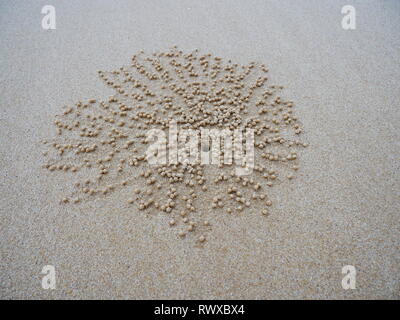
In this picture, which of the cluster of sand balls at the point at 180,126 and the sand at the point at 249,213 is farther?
the cluster of sand balls at the point at 180,126

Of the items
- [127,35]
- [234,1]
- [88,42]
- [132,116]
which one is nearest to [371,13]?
[234,1]

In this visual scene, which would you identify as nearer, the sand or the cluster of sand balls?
the sand

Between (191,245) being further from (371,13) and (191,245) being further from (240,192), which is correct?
(371,13)

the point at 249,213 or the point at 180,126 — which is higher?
the point at 180,126

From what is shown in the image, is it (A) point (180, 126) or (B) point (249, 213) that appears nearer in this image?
(B) point (249, 213)
